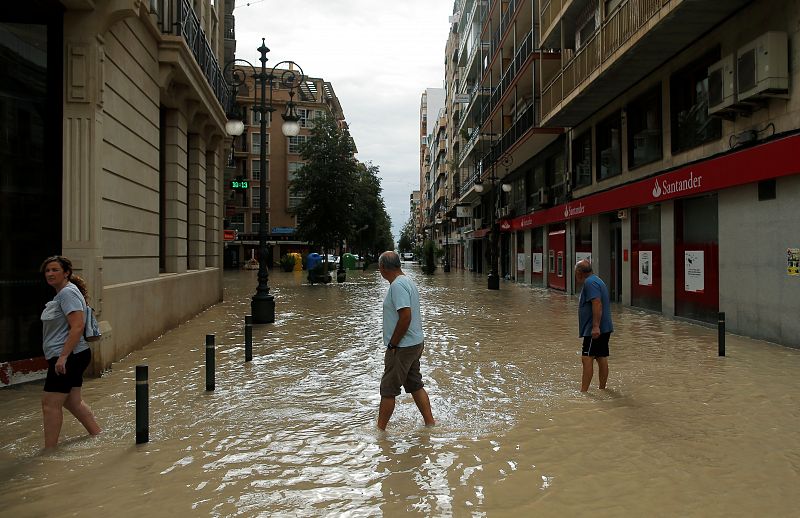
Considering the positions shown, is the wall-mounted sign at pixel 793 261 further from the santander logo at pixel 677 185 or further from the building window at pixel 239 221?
the building window at pixel 239 221

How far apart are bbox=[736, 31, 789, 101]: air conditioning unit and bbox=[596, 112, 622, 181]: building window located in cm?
737

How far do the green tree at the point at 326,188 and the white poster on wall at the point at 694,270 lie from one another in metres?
21.0

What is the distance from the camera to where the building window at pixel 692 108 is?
1290 centimetres

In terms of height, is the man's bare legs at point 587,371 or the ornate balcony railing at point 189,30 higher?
the ornate balcony railing at point 189,30

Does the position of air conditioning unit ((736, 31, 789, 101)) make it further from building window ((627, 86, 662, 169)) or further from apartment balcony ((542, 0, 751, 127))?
building window ((627, 86, 662, 169))

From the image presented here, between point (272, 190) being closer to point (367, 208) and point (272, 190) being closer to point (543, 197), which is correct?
point (367, 208)

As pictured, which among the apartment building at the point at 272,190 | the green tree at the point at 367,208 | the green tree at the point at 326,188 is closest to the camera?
the green tree at the point at 326,188

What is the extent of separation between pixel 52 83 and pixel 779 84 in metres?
11.9

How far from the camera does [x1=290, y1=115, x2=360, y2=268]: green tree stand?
105 ft

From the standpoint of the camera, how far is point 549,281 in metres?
26.7

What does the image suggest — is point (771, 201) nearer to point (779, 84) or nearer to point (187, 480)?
point (779, 84)

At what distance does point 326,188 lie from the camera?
1259 inches

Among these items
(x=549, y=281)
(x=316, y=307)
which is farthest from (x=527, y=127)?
(x=316, y=307)

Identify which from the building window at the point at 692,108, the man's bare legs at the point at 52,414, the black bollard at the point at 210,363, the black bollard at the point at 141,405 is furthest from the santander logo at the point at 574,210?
the man's bare legs at the point at 52,414
